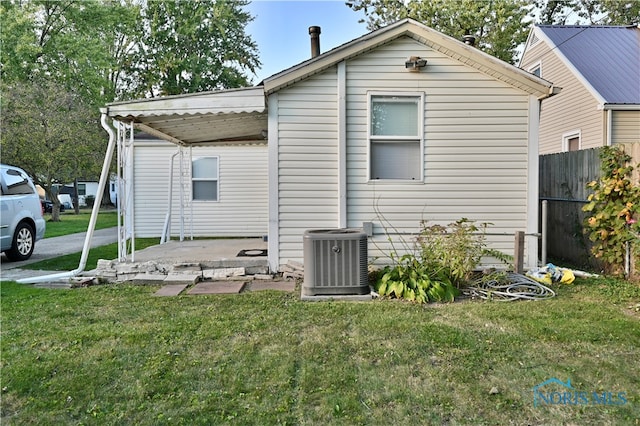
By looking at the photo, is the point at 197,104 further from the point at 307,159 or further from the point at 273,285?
the point at 273,285

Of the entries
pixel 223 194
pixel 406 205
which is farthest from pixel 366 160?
pixel 223 194

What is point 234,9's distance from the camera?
83.0 ft

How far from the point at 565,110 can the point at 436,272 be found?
9902mm

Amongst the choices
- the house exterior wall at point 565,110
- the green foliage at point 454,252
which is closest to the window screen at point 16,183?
the green foliage at point 454,252

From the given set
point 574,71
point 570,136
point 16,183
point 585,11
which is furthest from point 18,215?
point 585,11

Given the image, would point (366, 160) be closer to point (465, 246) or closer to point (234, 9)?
point (465, 246)

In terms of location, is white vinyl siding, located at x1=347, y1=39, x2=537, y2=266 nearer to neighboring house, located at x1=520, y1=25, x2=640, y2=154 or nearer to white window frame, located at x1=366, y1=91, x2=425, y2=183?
white window frame, located at x1=366, y1=91, x2=425, y2=183

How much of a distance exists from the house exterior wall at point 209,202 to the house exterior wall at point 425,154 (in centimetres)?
547

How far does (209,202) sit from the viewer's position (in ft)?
37.3

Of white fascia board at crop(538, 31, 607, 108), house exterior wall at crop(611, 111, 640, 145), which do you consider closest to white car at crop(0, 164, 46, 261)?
white fascia board at crop(538, 31, 607, 108)

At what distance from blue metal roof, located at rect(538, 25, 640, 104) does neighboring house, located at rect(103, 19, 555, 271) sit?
649cm

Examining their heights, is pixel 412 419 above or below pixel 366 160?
below

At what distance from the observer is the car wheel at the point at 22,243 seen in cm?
762

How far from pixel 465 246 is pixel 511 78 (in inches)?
99.3
